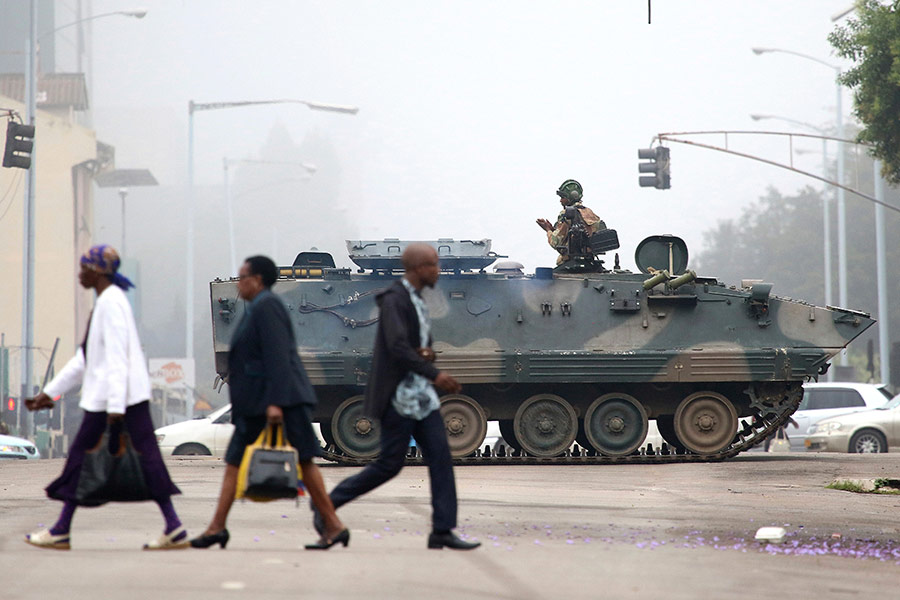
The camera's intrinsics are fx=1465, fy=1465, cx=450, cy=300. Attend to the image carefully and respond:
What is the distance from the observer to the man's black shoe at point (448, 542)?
8352mm

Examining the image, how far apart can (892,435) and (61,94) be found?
43059 mm

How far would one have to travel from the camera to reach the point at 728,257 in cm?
9469

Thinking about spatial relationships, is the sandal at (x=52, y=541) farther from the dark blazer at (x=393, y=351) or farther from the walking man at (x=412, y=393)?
the dark blazer at (x=393, y=351)

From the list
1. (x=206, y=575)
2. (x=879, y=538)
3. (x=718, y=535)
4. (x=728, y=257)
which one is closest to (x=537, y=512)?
(x=718, y=535)

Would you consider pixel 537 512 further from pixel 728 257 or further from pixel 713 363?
pixel 728 257

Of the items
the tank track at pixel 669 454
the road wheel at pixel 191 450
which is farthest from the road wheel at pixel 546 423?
the road wheel at pixel 191 450

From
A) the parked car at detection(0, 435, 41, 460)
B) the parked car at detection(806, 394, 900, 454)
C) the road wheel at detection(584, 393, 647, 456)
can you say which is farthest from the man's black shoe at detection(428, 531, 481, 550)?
the parked car at detection(806, 394, 900, 454)

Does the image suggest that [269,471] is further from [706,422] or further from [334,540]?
[706,422]

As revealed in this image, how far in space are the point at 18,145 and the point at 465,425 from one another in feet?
32.8

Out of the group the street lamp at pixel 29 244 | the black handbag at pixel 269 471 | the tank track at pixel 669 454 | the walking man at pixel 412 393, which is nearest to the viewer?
the black handbag at pixel 269 471

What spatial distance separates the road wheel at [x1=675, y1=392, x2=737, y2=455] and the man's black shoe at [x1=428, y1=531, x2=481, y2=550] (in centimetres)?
1120

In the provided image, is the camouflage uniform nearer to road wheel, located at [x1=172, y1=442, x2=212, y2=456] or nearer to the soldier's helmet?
the soldier's helmet

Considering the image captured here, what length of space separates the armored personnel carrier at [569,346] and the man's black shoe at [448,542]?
1036cm

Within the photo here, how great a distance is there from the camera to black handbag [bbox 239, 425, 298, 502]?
306 inches
